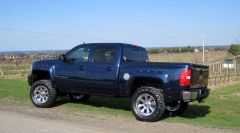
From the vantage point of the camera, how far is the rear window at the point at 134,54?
37.2ft

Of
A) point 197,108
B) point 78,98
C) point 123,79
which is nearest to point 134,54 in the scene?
point 123,79

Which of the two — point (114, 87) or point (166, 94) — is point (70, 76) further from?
point (166, 94)

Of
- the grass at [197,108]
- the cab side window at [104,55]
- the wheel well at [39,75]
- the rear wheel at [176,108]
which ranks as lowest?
the grass at [197,108]

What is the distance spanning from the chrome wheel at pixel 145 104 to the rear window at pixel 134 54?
Answer: 1.31 m

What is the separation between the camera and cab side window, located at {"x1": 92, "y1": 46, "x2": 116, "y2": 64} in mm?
11258

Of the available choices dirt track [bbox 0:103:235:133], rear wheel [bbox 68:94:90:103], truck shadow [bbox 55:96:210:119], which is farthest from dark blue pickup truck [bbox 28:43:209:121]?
rear wheel [bbox 68:94:90:103]

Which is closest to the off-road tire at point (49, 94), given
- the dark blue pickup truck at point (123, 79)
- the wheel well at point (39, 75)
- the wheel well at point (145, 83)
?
the dark blue pickup truck at point (123, 79)

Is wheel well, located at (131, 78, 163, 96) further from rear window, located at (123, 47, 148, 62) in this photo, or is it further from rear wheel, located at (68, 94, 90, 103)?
rear wheel, located at (68, 94, 90, 103)

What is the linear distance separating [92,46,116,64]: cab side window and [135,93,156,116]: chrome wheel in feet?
4.53

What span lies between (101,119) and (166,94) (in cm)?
168

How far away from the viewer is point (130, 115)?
11.0 m

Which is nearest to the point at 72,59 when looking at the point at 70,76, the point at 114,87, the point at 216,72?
the point at 70,76

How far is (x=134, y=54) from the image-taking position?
11.7m

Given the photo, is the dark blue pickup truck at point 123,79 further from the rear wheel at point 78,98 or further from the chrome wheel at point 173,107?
the rear wheel at point 78,98
